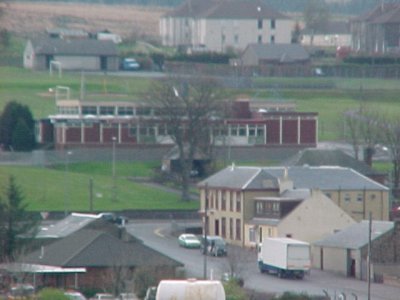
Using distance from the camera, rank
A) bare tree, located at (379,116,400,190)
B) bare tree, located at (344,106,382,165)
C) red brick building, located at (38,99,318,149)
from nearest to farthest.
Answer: bare tree, located at (379,116,400,190) < bare tree, located at (344,106,382,165) < red brick building, located at (38,99,318,149)

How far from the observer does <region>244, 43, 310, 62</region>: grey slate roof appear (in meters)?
51.1

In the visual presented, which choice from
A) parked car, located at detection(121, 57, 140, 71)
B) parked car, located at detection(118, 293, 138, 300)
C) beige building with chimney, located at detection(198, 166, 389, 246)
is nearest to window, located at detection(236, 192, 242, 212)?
beige building with chimney, located at detection(198, 166, 389, 246)

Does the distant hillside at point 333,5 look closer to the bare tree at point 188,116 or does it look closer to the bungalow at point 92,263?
the bare tree at point 188,116

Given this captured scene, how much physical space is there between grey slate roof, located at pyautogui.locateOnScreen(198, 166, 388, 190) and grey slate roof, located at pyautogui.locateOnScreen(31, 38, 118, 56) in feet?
71.8

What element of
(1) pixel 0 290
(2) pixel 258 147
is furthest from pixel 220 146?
(1) pixel 0 290

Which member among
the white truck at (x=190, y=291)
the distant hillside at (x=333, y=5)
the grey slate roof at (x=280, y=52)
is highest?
the distant hillside at (x=333, y=5)

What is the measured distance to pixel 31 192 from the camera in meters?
28.3

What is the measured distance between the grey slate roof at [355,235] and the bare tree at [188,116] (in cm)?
706

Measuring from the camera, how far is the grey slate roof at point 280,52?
51.1 m

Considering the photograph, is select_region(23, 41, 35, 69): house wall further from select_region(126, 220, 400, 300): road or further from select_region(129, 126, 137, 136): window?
select_region(126, 220, 400, 300): road

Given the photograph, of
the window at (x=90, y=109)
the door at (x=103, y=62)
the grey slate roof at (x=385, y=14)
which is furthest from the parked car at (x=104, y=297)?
the door at (x=103, y=62)

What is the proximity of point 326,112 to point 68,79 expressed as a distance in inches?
352

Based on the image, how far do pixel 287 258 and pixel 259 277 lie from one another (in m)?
0.44

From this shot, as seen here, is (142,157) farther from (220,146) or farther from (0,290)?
(0,290)
